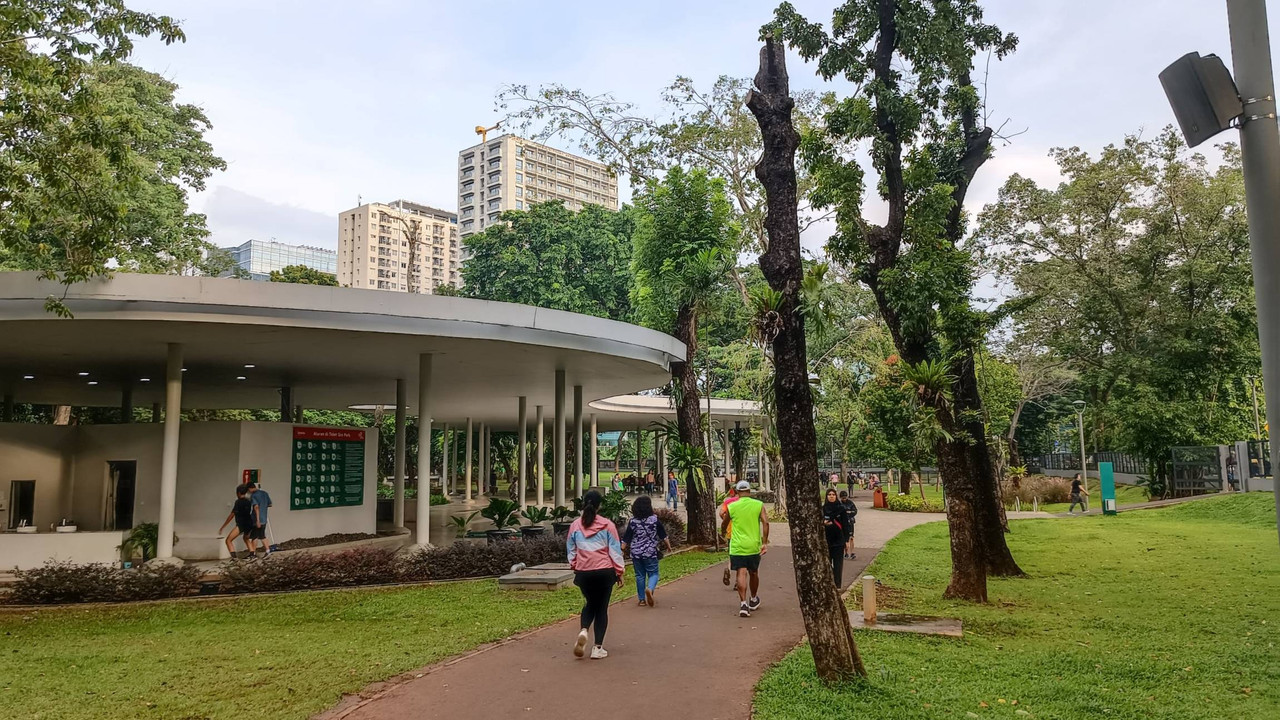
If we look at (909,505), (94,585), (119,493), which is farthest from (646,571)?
(909,505)

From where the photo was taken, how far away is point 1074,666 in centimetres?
662

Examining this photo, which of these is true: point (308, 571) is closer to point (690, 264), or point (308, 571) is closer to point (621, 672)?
point (621, 672)

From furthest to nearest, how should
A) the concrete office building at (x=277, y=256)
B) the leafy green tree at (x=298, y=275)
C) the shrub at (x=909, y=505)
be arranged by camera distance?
the concrete office building at (x=277, y=256) < the leafy green tree at (x=298, y=275) < the shrub at (x=909, y=505)

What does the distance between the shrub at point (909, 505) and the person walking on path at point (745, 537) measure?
69.1 ft

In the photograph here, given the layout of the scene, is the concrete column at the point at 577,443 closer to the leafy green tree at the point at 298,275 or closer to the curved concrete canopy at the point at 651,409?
the curved concrete canopy at the point at 651,409

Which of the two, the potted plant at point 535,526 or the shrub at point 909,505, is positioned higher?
the potted plant at point 535,526

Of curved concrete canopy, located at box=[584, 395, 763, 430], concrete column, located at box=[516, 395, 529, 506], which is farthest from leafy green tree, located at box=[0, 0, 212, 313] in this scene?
curved concrete canopy, located at box=[584, 395, 763, 430]

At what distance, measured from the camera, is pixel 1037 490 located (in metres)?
30.9

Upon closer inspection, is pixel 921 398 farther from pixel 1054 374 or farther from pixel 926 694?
pixel 1054 374

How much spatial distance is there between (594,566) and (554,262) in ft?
99.3

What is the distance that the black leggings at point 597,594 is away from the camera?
6.82 meters

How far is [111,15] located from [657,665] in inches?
381

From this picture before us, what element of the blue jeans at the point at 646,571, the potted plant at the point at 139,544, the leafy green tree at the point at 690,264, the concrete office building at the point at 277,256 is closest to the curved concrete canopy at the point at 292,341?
the leafy green tree at the point at 690,264

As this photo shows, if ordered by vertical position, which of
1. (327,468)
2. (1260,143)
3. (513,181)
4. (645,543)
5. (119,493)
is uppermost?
(513,181)
